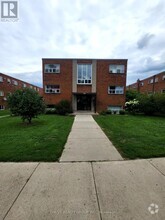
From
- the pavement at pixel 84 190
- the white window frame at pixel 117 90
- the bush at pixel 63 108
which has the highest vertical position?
the white window frame at pixel 117 90

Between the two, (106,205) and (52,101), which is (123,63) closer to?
(52,101)

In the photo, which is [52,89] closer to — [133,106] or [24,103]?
[24,103]

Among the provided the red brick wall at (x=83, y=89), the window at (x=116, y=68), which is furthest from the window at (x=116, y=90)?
the red brick wall at (x=83, y=89)

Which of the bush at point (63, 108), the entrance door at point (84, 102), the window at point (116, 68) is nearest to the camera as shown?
the bush at point (63, 108)

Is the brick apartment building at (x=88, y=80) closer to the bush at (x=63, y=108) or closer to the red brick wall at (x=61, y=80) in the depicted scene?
the red brick wall at (x=61, y=80)

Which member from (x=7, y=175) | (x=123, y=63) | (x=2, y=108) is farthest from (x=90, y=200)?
(x=2, y=108)

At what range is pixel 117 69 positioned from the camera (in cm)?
1894

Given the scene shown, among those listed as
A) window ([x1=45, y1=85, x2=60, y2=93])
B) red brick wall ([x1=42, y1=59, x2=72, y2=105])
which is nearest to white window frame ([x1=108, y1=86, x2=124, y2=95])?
red brick wall ([x1=42, y1=59, x2=72, y2=105])

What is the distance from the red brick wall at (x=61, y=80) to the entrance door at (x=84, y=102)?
2.00 m

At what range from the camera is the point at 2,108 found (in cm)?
2608

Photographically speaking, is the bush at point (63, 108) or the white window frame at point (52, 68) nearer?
the bush at point (63, 108)

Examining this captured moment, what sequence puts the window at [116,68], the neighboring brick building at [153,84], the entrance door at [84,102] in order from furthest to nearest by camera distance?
the neighboring brick building at [153,84]
the entrance door at [84,102]
the window at [116,68]

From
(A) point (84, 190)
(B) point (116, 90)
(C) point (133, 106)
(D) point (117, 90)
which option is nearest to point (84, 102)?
(B) point (116, 90)

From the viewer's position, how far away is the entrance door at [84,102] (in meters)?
20.7
